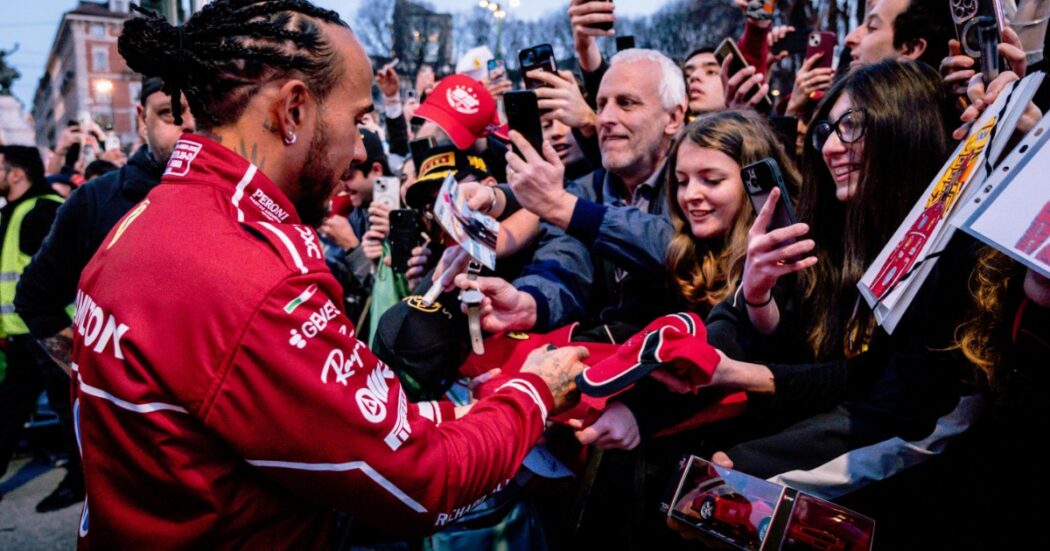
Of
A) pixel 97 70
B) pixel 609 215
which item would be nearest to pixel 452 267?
pixel 609 215

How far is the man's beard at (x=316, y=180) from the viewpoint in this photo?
1688 millimetres

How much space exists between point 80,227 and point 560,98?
2434mm

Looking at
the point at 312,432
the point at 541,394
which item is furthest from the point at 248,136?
the point at 541,394

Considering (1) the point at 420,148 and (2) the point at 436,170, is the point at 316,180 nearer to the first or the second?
(2) the point at 436,170

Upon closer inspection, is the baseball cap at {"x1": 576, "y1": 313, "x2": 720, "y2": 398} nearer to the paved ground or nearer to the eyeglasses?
the eyeglasses

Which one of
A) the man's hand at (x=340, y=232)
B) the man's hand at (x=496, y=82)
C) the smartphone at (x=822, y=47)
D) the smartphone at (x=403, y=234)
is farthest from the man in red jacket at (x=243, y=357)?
the man's hand at (x=496, y=82)

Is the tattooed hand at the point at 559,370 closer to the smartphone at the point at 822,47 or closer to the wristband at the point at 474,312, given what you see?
the wristband at the point at 474,312

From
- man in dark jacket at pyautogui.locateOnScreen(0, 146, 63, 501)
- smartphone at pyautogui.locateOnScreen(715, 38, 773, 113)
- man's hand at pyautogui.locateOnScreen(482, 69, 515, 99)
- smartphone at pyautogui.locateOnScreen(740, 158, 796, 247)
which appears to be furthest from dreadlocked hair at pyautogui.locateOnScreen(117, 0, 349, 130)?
man in dark jacket at pyautogui.locateOnScreen(0, 146, 63, 501)

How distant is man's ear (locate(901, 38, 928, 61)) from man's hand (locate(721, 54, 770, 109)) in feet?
2.07

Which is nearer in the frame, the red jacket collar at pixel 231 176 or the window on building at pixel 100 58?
the red jacket collar at pixel 231 176

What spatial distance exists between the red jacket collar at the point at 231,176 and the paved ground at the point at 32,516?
3.82 metres

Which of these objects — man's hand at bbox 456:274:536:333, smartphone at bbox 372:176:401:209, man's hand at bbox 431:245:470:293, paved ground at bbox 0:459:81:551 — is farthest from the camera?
paved ground at bbox 0:459:81:551

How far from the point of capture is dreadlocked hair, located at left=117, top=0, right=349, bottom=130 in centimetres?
160

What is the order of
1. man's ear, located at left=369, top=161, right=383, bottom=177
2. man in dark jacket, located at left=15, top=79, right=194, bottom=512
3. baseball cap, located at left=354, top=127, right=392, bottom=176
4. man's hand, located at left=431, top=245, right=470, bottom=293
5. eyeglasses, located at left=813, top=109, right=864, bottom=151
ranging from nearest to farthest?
eyeglasses, located at left=813, top=109, right=864, bottom=151 < man's hand, located at left=431, top=245, right=470, bottom=293 < man in dark jacket, located at left=15, top=79, right=194, bottom=512 < baseball cap, located at left=354, top=127, right=392, bottom=176 < man's ear, located at left=369, top=161, right=383, bottom=177
